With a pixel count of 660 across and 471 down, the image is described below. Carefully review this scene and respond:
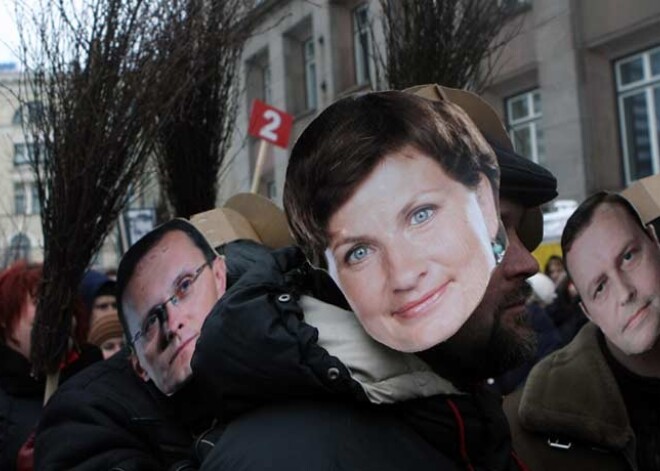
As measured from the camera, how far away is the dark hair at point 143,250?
6.97 feet

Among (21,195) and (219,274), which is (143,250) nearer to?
(219,274)

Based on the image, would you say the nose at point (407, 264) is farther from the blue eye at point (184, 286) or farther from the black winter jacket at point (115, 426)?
the blue eye at point (184, 286)

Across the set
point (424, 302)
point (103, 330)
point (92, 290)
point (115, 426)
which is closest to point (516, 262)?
point (424, 302)

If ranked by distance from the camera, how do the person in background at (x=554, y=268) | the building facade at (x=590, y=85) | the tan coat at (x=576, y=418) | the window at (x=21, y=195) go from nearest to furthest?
the tan coat at (x=576, y=418)
the person in background at (x=554, y=268)
the window at (x=21, y=195)
the building facade at (x=590, y=85)

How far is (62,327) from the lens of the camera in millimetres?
3078

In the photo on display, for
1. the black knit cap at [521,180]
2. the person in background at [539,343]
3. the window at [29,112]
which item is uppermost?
the window at [29,112]

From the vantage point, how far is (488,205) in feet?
4.05

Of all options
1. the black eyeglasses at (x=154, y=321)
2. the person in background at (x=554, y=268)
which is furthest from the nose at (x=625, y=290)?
the person in background at (x=554, y=268)

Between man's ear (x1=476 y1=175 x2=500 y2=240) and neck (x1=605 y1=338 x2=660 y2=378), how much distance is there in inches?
37.9

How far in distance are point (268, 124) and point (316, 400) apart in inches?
180

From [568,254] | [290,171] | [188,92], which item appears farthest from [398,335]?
[188,92]

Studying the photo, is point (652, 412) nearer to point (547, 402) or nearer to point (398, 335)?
point (547, 402)

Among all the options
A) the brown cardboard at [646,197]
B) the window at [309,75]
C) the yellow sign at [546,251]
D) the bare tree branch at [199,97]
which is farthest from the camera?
the window at [309,75]

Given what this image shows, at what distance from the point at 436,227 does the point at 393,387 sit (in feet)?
0.73
